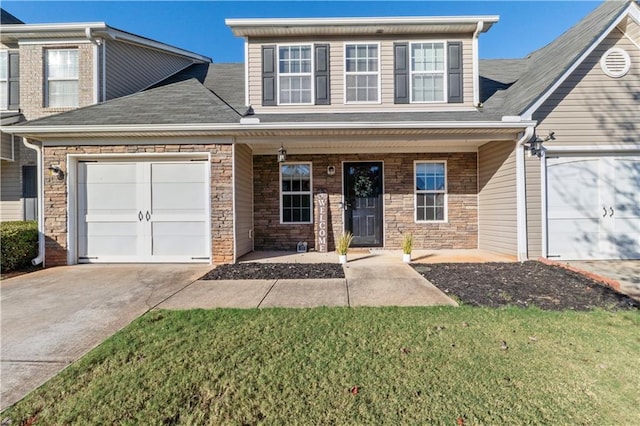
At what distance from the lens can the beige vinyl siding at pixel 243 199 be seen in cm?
612

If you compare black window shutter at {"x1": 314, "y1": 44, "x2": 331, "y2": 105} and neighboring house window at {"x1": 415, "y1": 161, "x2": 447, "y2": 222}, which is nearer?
black window shutter at {"x1": 314, "y1": 44, "x2": 331, "y2": 105}

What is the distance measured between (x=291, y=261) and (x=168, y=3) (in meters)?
8.09

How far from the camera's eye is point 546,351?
8.31 feet

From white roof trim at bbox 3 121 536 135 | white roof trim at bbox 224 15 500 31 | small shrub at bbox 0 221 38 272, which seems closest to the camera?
small shrub at bbox 0 221 38 272

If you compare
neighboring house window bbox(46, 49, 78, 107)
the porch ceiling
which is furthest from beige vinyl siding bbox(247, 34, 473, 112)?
neighboring house window bbox(46, 49, 78, 107)

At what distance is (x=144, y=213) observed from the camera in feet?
19.6

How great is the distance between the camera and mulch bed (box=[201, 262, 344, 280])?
16.2 ft

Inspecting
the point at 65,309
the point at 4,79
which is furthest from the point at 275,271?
the point at 4,79

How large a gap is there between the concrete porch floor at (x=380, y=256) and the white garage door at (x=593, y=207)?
48.9 inches

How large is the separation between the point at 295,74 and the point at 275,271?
4924mm

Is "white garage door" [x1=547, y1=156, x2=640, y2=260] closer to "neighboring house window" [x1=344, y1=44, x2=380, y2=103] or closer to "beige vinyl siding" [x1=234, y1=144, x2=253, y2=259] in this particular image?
"neighboring house window" [x1=344, y1=44, x2=380, y2=103]

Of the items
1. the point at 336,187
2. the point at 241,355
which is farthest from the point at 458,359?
the point at 336,187

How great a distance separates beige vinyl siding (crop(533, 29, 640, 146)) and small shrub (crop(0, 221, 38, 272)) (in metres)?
11.0

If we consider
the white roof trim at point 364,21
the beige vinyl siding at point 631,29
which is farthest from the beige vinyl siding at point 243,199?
the beige vinyl siding at point 631,29
